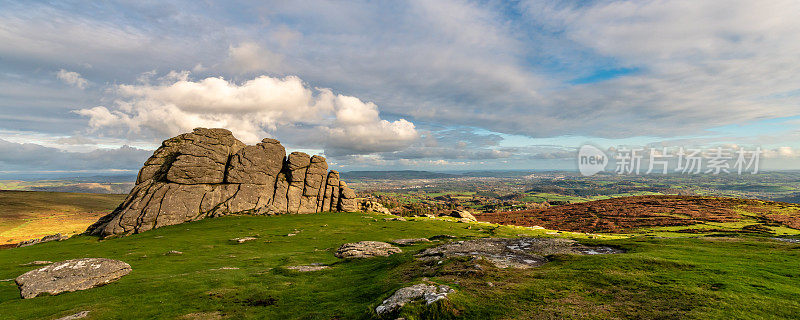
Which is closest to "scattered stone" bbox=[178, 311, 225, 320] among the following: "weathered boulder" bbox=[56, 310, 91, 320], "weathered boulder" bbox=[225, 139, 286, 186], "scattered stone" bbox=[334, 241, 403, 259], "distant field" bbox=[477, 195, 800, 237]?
"weathered boulder" bbox=[56, 310, 91, 320]

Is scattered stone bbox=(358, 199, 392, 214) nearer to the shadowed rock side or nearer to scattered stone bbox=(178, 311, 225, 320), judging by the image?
the shadowed rock side

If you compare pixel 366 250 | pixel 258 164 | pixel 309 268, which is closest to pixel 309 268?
pixel 309 268

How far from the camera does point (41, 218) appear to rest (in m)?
178

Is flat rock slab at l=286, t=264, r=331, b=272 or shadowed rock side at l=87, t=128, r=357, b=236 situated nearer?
flat rock slab at l=286, t=264, r=331, b=272

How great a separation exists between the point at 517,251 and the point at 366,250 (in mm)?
19625

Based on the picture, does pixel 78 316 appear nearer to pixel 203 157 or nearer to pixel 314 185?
pixel 203 157

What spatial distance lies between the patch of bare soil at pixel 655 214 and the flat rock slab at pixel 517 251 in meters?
77.5

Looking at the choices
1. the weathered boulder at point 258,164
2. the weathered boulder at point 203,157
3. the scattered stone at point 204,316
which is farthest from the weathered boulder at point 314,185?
the scattered stone at point 204,316

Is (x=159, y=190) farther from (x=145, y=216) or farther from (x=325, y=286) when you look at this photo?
(x=325, y=286)

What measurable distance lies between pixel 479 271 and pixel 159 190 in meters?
90.0

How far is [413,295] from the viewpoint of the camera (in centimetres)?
1509

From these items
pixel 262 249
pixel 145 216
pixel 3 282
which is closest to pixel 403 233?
pixel 262 249

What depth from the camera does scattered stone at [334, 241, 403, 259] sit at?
37531 mm

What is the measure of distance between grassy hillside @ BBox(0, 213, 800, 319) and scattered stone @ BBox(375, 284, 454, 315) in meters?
0.53
